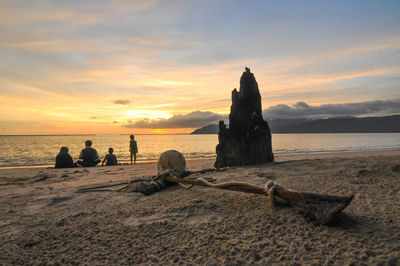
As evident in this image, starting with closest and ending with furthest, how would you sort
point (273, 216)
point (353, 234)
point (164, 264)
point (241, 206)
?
point (164, 264) < point (353, 234) < point (273, 216) < point (241, 206)

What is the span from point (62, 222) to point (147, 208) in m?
1.23

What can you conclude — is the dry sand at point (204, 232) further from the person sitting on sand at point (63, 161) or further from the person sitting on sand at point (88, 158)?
the person sitting on sand at point (88, 158)

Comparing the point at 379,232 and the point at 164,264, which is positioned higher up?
the point at 379,232

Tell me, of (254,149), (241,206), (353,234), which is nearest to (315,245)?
(353,234)

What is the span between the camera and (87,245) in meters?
2.63

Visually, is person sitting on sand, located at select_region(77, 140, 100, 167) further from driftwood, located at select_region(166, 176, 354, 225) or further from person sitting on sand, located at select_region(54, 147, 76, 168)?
driftwood, located at select_region(166, 176, 354, 225)

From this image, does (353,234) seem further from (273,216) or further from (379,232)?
(273,216)

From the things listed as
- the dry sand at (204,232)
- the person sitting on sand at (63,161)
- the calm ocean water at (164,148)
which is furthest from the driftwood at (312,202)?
the calm ocean water at (164,148)

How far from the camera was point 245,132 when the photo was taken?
9.34 m

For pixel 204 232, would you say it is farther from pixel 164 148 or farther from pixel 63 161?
pixel 164 148

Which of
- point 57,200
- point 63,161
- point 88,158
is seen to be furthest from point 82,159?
point 57,200

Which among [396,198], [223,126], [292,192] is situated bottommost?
[396,198]

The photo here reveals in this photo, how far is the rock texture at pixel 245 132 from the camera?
30.1 ft

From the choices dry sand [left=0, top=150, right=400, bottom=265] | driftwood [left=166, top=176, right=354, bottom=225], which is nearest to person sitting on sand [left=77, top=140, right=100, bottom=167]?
dry sand [left=0, top=150, right=400, bottom=265]
